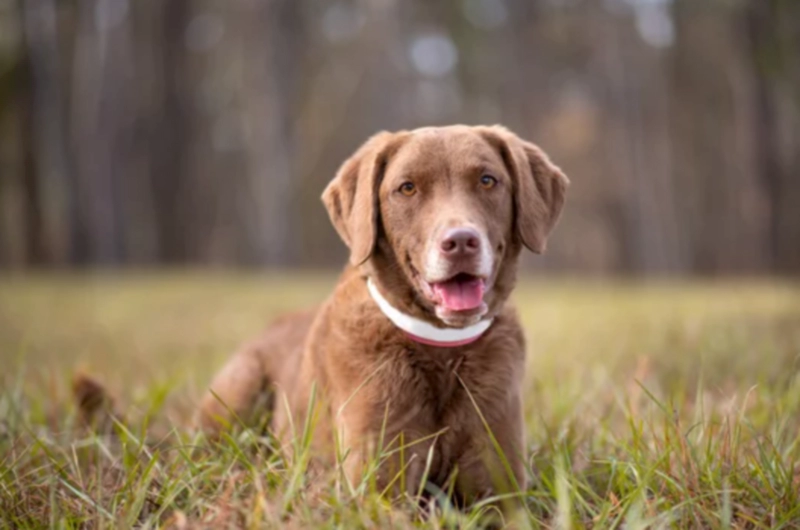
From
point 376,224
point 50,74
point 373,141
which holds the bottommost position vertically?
point 376,224

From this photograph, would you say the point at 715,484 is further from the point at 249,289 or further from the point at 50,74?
the point at 50,74

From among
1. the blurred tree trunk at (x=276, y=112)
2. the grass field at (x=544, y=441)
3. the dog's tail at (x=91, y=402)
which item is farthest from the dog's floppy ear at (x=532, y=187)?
the blurred tree trunk at (x=276, y=112)

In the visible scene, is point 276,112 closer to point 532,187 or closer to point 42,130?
point 42,130

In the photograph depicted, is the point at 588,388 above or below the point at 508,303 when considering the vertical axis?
below

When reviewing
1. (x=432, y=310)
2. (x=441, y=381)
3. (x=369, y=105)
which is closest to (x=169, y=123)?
(x=369, y=105)

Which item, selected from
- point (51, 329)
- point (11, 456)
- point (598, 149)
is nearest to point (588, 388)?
point (11, 456)

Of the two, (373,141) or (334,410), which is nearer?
(334,410)

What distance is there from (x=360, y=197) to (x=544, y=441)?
→ 152 cm

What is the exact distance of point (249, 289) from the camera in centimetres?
1658

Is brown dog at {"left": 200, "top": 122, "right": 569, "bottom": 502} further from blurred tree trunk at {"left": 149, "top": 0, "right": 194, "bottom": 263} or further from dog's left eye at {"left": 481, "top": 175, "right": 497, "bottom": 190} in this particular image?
blurred tree trunk at {"left": 149, "top": 0, "right": 194, "bottom": 263}

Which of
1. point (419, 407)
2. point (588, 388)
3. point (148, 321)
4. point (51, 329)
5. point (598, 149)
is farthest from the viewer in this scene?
point (598, 149)

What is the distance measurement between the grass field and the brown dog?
0.78 feet

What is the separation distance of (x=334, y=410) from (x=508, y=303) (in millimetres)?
927

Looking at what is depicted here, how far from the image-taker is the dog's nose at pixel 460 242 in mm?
3164
